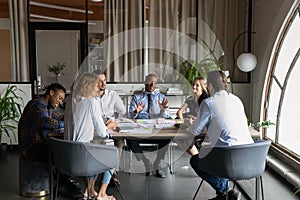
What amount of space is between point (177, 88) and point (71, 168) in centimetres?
362

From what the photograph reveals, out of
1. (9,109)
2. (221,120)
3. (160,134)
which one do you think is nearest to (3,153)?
(9,109)

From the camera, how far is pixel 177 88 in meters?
6.72

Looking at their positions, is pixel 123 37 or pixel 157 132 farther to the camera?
pixel 123 37

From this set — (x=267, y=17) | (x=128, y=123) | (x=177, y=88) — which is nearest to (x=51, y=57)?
(x=177, y=88)

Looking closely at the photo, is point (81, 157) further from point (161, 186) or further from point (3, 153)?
point (3, 153)

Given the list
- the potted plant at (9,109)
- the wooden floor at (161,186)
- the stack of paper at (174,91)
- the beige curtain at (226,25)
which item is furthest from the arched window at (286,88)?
the potted plant at (9,109)

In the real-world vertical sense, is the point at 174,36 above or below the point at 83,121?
above

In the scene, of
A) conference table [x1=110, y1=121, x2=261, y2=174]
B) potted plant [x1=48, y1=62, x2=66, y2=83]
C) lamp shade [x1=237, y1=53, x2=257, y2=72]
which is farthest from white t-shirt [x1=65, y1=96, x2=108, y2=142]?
potted plant [x1=48, y1=62, x2=66, y2=83]

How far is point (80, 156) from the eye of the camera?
10.9 feet

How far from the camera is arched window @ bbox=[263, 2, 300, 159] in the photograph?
512 cm

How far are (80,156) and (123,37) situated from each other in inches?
150

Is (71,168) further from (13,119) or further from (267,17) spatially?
(267,17)

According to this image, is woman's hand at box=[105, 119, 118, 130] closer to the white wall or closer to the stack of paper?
the stack of paper

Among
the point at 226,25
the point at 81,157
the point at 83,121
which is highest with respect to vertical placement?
the point at 226,25
